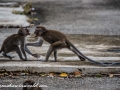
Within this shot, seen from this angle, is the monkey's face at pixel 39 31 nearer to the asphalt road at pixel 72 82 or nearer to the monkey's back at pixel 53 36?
the monkey's back at pixel 53 36

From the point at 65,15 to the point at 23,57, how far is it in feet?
28.1

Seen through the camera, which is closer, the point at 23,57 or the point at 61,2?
the point at 23,57

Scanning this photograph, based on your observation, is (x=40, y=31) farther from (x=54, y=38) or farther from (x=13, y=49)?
(x=13, y=49)

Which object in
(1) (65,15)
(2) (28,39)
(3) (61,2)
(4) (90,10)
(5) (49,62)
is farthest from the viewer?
(3) (61,2)

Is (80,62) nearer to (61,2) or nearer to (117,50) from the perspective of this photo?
(117,50)

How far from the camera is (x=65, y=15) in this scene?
18.8 metres

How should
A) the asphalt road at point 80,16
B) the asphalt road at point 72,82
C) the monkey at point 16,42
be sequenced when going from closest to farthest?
the asphalt road at point 72,82
the monkey at point 16,42
the asphalt road at point 80,16

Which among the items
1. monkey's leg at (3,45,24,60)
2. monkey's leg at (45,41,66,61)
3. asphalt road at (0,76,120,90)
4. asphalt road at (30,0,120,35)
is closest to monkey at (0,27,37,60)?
monkey's leg at (3,45,24,60)

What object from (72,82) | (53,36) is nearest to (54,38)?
(53,36)

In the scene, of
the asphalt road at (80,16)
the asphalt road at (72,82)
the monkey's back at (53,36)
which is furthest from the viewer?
the asphalt road at (80,16)

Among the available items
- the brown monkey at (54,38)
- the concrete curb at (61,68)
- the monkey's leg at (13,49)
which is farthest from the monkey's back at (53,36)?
the concrete curb at (61,68)

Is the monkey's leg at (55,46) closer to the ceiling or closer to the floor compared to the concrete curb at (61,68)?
closer to the ceiling

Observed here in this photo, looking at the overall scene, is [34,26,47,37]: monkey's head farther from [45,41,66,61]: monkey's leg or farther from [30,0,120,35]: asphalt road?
[30,0,120,35]: asphalt road

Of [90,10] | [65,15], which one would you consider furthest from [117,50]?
[90,10]
